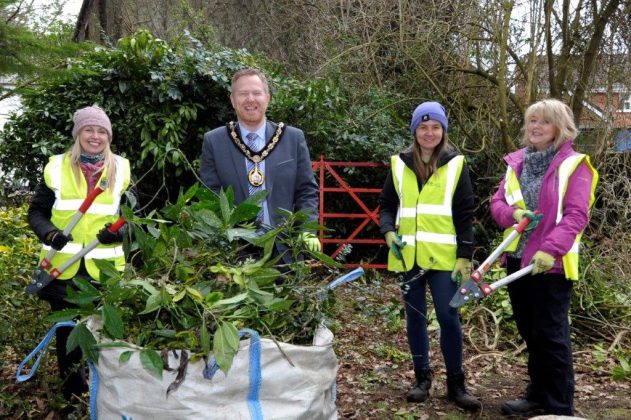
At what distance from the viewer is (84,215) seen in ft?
11.3

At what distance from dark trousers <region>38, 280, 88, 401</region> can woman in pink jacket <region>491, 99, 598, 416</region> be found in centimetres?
219

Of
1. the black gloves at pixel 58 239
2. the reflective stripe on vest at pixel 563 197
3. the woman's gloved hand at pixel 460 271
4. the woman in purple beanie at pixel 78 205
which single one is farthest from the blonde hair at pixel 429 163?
the black gloves at pixel 58 239

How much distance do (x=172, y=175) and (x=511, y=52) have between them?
368 cm

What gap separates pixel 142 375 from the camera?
7.55 ft

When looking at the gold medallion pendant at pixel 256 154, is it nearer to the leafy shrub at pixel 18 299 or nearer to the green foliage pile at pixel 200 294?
the green foliage pile at pixel 200 294

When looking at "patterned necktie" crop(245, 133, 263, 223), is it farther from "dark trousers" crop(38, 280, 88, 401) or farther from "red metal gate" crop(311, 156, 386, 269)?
"red metal gate" crop(311, 156, 386, 269)

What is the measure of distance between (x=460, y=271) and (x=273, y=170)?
1.10 m

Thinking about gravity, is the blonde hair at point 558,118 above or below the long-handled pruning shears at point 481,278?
above

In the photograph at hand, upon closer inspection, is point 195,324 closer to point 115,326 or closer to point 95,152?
point 115,326

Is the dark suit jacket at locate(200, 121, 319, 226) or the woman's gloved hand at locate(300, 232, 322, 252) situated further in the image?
the dark suit jacket at locate(200, 121, 319, 226)

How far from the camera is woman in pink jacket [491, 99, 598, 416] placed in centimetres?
346

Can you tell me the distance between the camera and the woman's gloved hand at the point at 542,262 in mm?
3363

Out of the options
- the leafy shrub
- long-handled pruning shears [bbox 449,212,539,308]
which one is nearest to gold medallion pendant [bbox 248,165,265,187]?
long-handled pruning shears [bbox 449,212,539,308]

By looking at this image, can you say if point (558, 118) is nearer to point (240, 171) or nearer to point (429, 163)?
point (429, 163)
